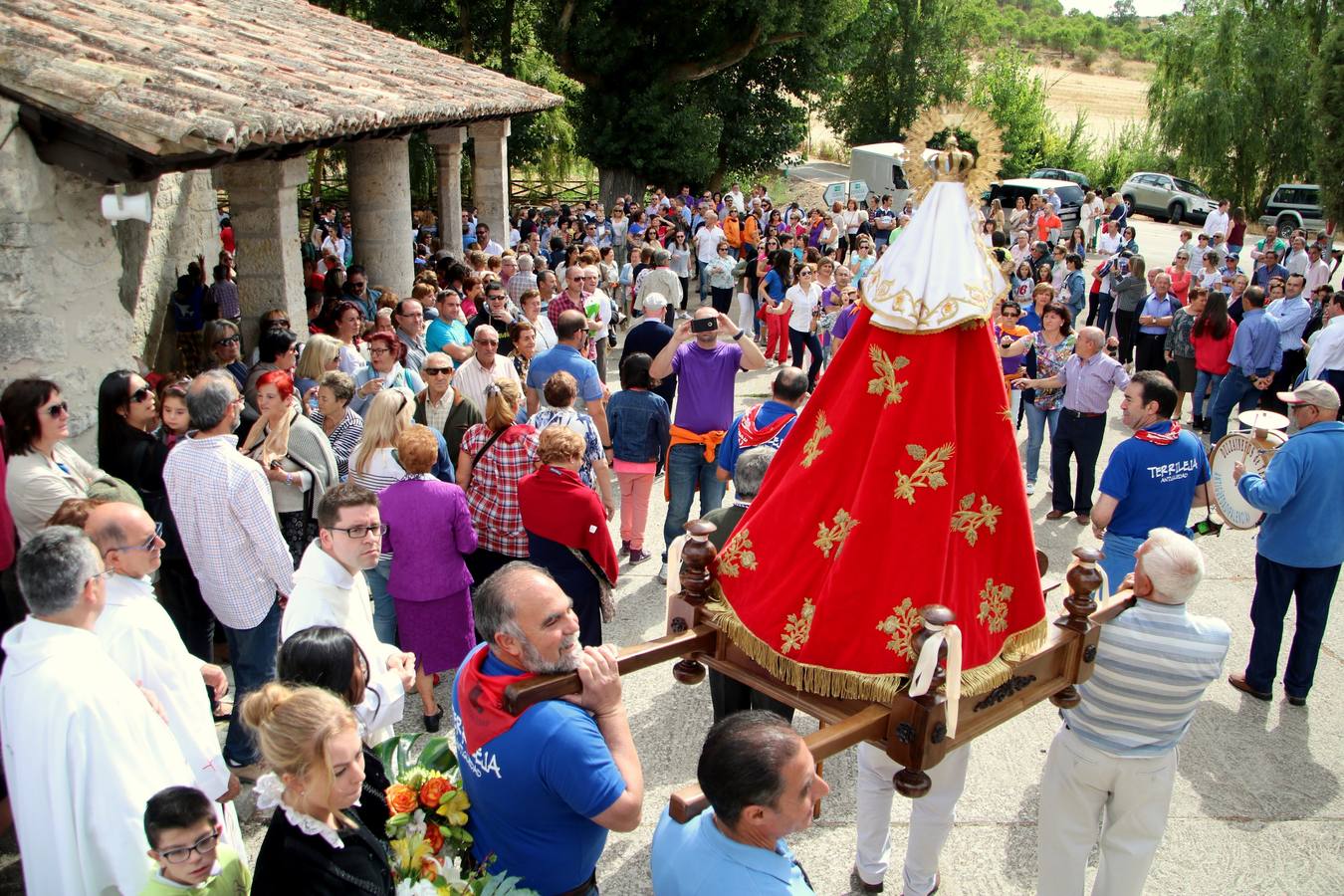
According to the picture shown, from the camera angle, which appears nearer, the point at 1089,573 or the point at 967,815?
the point at 1089,573

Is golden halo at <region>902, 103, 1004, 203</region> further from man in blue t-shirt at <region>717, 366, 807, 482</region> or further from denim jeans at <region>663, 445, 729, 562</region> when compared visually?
denim jeans at <region>663, 445, 729, 562</region>

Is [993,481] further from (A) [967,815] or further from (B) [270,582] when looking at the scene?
(B) [270,582]

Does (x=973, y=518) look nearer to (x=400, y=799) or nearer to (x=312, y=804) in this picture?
(x=400, y=799)

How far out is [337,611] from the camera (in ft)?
13.4

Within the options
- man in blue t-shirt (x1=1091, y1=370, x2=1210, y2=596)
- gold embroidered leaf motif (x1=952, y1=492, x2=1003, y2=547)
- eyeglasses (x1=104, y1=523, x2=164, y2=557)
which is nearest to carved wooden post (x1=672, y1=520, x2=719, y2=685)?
gold embroidered leaf motif (x1=952, y1=492, x2=1003, y2=547)

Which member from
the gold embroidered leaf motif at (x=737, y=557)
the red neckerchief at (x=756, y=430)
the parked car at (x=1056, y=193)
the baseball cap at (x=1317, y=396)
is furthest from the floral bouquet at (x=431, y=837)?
the parked car at (x=1056, y=193)

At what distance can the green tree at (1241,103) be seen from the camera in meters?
29.1

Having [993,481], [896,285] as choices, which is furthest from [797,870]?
[896,285]

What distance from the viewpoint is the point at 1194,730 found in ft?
19.5

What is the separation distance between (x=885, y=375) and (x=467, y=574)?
3.39 meters

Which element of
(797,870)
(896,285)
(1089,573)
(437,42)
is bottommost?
(797,870)

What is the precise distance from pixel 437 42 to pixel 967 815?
2363 cm

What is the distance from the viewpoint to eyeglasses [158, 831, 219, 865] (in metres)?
2.71

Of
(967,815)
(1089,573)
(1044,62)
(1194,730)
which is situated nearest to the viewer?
(1089,573)
